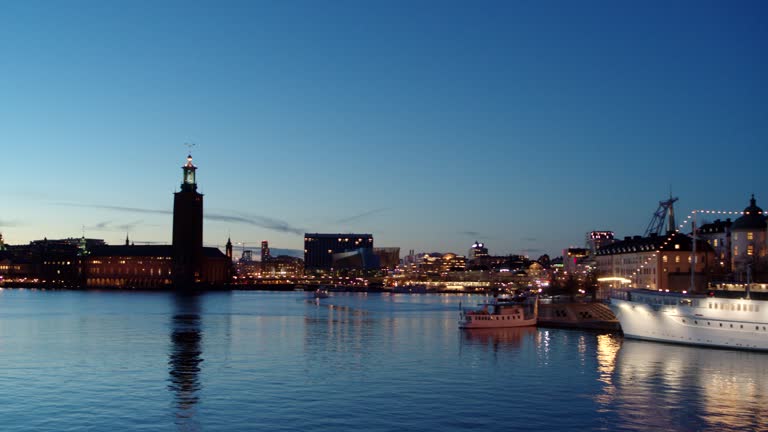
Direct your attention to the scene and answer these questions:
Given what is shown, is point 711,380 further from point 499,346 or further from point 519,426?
point 499,346

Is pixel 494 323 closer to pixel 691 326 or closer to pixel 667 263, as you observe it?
pixel 691 326

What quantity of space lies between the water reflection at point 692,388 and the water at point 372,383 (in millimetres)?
88

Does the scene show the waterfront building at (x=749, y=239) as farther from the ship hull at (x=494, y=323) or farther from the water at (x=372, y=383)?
the water at (x=372, y=383)

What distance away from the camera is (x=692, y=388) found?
37.5m

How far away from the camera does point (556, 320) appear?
77.1 metres

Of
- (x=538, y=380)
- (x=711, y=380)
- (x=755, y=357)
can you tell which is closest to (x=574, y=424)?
(x=538, y=380)

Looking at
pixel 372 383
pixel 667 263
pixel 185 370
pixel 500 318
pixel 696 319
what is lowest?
pixel 185 370

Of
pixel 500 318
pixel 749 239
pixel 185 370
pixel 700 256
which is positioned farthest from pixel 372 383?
pixel 700 256

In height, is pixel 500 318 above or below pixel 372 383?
above

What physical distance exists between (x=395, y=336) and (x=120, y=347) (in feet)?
73.4

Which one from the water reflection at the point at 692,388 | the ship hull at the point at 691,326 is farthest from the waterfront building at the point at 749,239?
the water reflection at the point at 692,388

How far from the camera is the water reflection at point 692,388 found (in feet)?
99.5

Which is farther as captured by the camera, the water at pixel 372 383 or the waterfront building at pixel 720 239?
the waterfront building at pixel 720 239

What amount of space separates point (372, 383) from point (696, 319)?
28940 mm
